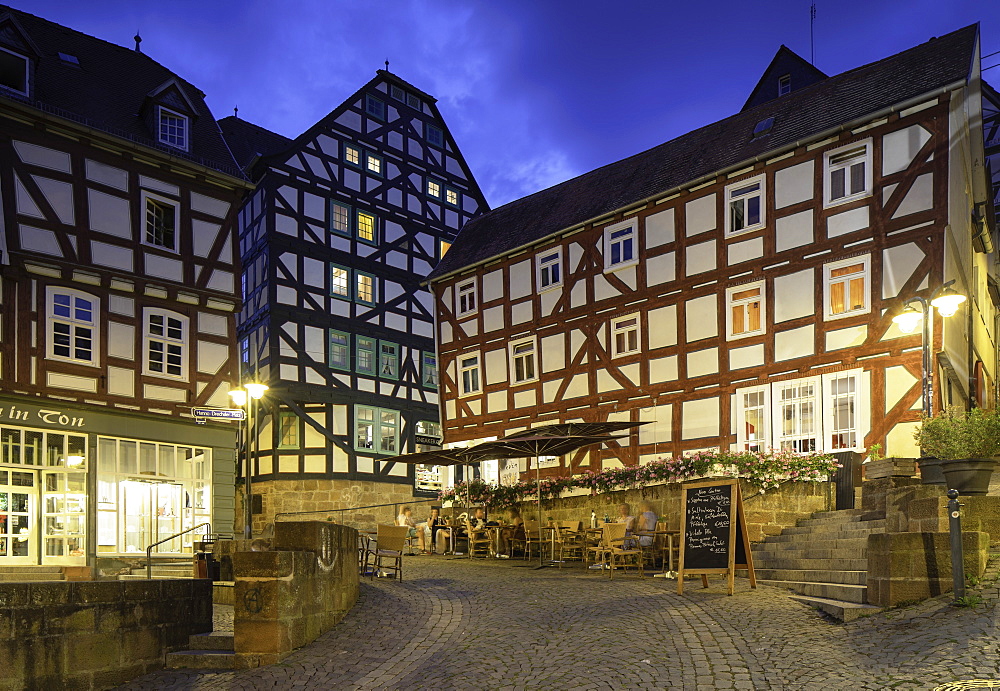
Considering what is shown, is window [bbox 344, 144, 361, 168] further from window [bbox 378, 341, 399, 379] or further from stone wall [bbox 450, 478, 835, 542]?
stone wall [bbox 450, 478, 835, 542]

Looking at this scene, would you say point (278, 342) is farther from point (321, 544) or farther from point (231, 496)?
point (321, 544)

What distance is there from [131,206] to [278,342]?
10520mm

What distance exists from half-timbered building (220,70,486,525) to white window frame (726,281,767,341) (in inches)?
528

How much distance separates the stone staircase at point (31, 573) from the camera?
60.5 ft

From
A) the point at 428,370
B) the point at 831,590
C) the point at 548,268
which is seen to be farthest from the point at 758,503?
the point at 428,370

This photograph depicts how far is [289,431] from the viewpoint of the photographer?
33.8 m

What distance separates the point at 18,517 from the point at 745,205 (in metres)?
16.7

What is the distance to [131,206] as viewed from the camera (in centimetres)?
2286

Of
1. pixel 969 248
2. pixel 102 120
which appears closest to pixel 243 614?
pixel 102 120

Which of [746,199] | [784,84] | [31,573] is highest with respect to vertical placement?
[784,84]

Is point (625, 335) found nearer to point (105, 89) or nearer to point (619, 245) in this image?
point (619, 245)

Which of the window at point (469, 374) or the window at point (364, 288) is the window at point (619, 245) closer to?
the window at point (469, 374)

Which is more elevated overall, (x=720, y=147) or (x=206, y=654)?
(x=720, y=147)

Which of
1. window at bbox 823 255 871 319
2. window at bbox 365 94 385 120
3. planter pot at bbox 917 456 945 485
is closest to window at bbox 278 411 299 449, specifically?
window at bbox 365 94 385 120
